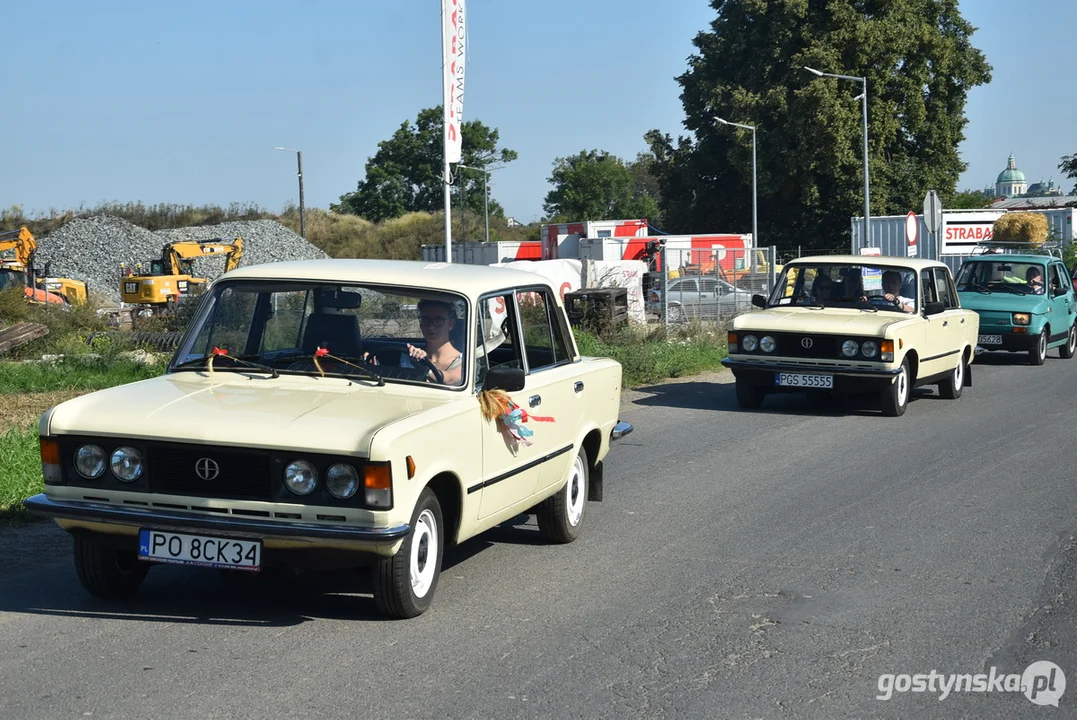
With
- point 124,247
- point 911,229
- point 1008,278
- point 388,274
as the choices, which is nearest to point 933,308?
point 1008,278

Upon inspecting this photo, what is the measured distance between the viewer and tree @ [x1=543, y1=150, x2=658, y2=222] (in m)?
93.0

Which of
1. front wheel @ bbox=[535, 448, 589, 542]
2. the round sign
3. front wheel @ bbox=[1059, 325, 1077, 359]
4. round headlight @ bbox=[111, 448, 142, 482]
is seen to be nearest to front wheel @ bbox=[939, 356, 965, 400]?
front wheel @ bbox=[1059, 325, 1077, 359]

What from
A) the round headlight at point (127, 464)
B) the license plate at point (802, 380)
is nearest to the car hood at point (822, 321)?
the license plate at point (802, 380)

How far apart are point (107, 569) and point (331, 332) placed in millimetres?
1590

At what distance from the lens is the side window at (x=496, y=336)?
21.8 feet

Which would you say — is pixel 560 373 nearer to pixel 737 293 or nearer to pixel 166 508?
pixel 166 508

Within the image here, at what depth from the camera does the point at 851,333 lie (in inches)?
543

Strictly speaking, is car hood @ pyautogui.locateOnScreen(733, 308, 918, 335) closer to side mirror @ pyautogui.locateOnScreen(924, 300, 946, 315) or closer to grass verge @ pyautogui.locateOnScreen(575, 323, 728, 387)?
side mirror @ pyautogui.locateOnScreen(924, 300, 946, 315)

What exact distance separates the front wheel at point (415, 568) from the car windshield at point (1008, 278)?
18.0 metres

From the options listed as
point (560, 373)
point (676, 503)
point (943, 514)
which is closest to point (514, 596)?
point (560, 373)

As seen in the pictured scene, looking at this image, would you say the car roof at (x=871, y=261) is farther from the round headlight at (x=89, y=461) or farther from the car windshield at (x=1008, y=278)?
the round headlight at (x=89, y=461)

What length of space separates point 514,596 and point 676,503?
291cm

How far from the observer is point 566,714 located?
4.71m

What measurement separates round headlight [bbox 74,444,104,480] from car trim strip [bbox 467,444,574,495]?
1.70 meters
